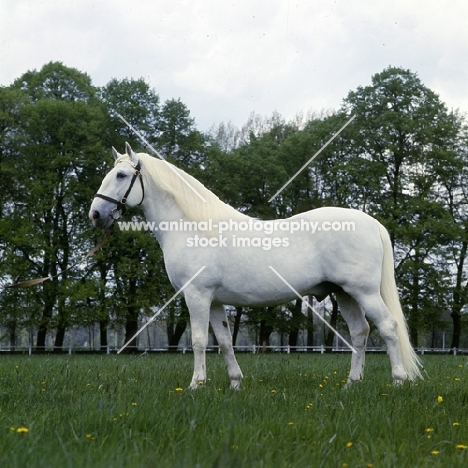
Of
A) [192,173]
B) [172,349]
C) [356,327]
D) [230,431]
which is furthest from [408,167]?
[230,431]

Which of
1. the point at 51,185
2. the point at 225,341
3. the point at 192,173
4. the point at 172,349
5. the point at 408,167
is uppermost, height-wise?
the point at 408,167

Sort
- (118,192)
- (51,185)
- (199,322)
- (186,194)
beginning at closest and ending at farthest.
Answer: (199,322), (118,192), (186,194), (51,185)

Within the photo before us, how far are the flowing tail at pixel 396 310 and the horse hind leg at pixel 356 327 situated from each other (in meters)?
0.40

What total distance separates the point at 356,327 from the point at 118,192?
3.35 m

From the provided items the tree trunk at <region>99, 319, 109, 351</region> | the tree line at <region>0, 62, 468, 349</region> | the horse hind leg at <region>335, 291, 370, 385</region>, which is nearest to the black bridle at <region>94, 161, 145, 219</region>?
the horse hind leg at <region>335, 291, 370, 385</region>

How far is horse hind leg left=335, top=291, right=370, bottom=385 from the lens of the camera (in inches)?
286

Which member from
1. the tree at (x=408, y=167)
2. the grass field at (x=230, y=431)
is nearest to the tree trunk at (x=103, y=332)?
the tree at (x=408, y=167)

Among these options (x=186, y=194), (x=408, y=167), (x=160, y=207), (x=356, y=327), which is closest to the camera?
(x=186, y=194)

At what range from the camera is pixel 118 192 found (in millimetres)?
6797

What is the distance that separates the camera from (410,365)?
22.8ft

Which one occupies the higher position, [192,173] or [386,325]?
[192,173]

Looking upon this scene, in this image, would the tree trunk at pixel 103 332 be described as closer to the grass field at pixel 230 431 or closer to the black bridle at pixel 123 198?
the black bridle at pixel 123 198

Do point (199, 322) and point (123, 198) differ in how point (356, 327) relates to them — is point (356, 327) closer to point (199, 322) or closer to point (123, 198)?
point (199, 322)

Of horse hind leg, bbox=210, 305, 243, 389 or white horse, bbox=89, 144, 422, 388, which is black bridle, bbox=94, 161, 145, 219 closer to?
white horse, bbox=89, 144, 422, 388
